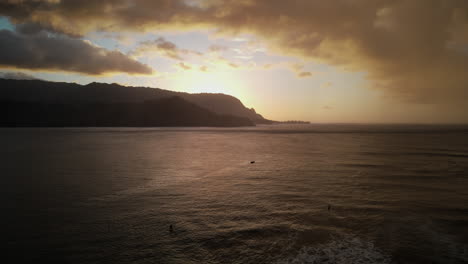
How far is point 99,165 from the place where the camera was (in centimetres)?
5153

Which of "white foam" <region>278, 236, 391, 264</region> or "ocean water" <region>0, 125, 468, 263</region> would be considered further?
"ocean water" <region>0, 125, 468, 263</region>

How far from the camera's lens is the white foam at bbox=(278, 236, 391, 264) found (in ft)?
50.8

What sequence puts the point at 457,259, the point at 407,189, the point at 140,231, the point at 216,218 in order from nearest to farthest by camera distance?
the point at 457,259, the point at 140,231, the point at 216,218, the point at 407,189

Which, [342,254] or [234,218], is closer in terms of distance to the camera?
[342,254]

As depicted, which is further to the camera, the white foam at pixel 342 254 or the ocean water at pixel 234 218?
the ocean water at pixel 234 218

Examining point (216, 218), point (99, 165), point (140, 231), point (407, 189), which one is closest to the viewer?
point (140, 231)

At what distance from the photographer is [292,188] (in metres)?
33.9

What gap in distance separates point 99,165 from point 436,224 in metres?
53.5

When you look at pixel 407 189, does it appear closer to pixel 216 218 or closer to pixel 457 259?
pixel 457 259

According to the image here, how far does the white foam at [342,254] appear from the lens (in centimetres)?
1548

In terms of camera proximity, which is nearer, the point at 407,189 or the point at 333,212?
the point at 333,212

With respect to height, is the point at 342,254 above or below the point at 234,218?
above

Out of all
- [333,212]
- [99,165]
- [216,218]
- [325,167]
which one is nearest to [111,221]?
[216,218]

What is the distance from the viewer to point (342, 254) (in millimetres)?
16219
